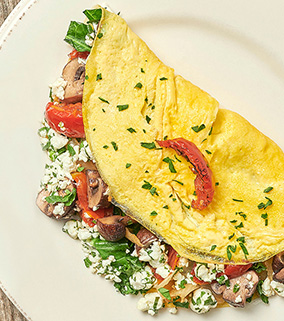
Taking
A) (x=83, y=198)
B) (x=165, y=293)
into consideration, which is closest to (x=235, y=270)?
(x=165, y=293)

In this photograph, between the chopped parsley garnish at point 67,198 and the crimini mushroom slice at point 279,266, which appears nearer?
the crimini mushroom slice at point 279,266

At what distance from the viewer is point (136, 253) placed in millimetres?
4418

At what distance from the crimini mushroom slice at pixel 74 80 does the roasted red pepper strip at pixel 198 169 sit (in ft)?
3.06

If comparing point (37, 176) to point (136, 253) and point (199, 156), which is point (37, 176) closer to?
point (136, 253)

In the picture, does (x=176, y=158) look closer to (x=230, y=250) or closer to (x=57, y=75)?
(x=230, y=250)

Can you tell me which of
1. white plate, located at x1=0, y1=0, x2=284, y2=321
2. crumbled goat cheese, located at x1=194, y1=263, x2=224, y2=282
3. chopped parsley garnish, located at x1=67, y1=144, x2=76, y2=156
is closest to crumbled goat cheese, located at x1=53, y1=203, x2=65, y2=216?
white plate, located at x1=0, y1=0, x2=284, y2=321

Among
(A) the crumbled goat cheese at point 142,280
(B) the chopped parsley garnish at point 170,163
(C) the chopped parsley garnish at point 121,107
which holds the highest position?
(C) the chopped parsley garnish at point 121,107

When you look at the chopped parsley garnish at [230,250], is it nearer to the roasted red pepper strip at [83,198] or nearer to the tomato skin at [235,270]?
the tomato skin at [235,270]

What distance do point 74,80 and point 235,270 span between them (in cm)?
204

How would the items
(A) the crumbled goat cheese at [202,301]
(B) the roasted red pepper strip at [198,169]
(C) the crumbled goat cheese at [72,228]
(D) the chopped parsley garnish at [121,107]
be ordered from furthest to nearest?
(C) the crumbled goat cheese at [72,228]
(A) the crumbled goat cheese at [202,301]
(D) the chopped parsley garnish at [121,107]
(B) the roasted red pepper strip at [198,169]

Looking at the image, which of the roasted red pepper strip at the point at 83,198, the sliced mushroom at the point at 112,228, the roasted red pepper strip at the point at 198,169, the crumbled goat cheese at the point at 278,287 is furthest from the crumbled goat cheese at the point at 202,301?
the roasted red pepper strip at the point at 83,198

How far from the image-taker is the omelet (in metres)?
3.81

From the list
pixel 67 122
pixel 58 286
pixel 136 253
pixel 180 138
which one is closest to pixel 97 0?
pixel 67 122

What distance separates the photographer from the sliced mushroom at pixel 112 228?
427cm
